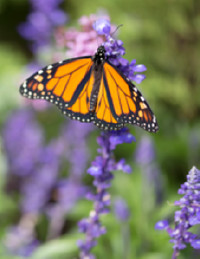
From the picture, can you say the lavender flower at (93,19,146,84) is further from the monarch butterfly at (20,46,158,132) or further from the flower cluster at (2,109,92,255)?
the flower cluster at (2,109,92,255)

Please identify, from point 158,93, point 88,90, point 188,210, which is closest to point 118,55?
point 88,90

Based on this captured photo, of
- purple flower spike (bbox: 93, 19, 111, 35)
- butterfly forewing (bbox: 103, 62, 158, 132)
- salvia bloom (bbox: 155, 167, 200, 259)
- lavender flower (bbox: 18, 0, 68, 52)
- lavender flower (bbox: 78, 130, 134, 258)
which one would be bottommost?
salvia bloom (bbox: 155, 167, 200, 259)

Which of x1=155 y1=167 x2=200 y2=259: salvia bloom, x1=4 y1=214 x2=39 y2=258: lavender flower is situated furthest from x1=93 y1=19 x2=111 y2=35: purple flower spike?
x1=4 y1=214 x2=39 y2=258: lavender flower

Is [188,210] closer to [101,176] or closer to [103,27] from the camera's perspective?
[101,176]

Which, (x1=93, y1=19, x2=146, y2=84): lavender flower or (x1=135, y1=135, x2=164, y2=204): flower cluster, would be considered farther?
(x1=135, y1=135, x2=164, y2=204): flower cluster

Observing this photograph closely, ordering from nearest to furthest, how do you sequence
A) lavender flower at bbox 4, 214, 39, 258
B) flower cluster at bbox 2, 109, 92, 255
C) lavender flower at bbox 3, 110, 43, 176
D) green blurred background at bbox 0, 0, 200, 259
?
lavender flower at bbox 4, 214, 39, 258 < flower cluster at bbox 2, 109, 92, 255 < green blurred background at bbox 0, 0, 200, 259 < lavender flower at bbox 3, 110, 43, 176

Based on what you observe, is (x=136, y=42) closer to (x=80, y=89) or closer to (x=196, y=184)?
(x=80, y=89)

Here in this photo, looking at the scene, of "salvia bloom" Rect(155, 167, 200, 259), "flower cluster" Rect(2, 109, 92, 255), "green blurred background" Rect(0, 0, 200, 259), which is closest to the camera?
"salvia bloom" Rect(155, 167, 200, 259)
